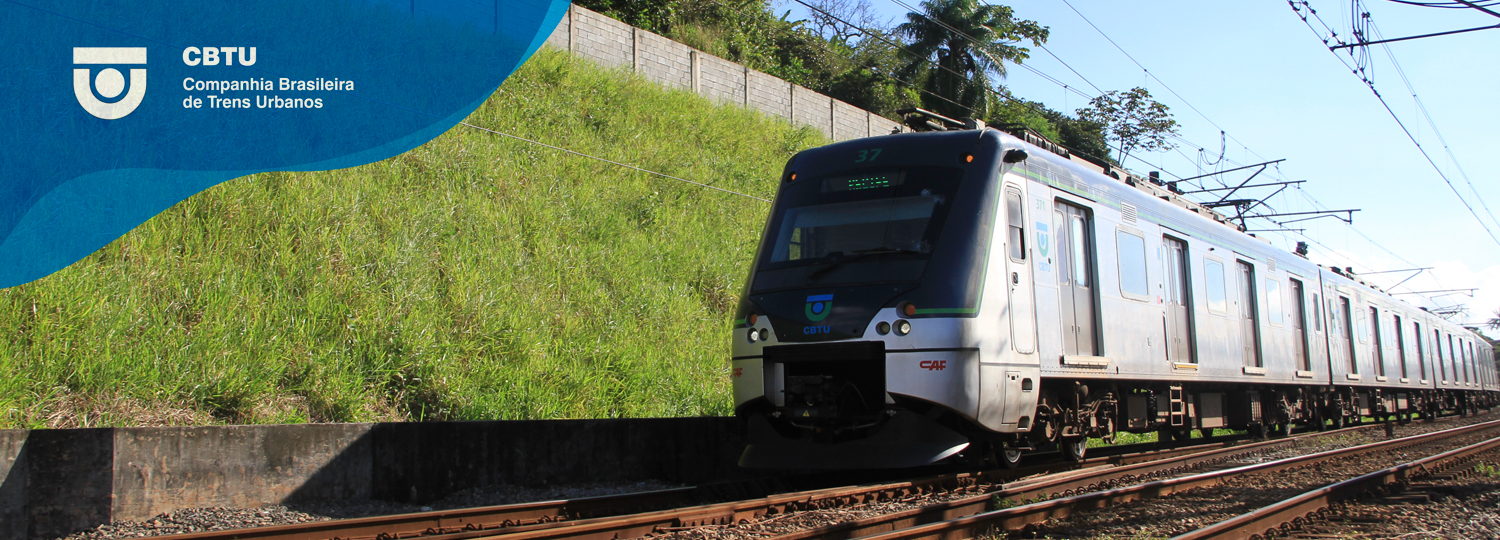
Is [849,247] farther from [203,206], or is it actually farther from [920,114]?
[203,206]

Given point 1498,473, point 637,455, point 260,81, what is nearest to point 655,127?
point 260,81

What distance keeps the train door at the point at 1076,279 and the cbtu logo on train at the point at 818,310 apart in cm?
218

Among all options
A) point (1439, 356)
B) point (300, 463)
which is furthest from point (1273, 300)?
point (1439, 356)

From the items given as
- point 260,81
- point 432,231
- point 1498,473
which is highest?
point 260,81

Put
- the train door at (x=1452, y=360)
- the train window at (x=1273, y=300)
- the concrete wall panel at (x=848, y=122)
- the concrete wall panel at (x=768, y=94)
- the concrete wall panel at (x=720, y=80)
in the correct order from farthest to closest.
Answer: the concrete wall panel at (x=848, y=122) → the train door at (x=1452, y=360) → the concrete wall panel at (x=768, y=94) → the concrete wall panel at (x=720, y=80) → the train window at (x=1273, y=300)

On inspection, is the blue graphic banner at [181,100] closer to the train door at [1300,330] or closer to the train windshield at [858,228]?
the train windshield at [858,228]

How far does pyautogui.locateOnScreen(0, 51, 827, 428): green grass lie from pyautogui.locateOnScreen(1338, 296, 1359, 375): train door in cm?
997

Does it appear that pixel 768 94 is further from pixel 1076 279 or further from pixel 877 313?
pixel 877 313

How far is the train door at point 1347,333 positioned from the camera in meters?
17.1

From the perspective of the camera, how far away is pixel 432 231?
482 inches

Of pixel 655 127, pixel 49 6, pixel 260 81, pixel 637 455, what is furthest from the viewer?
pixel 655 127

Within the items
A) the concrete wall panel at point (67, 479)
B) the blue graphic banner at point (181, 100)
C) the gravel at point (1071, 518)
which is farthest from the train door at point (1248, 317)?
the concrete wall panel at point (67, 479)

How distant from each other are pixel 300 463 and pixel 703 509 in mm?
2893

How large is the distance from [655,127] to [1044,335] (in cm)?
1258
